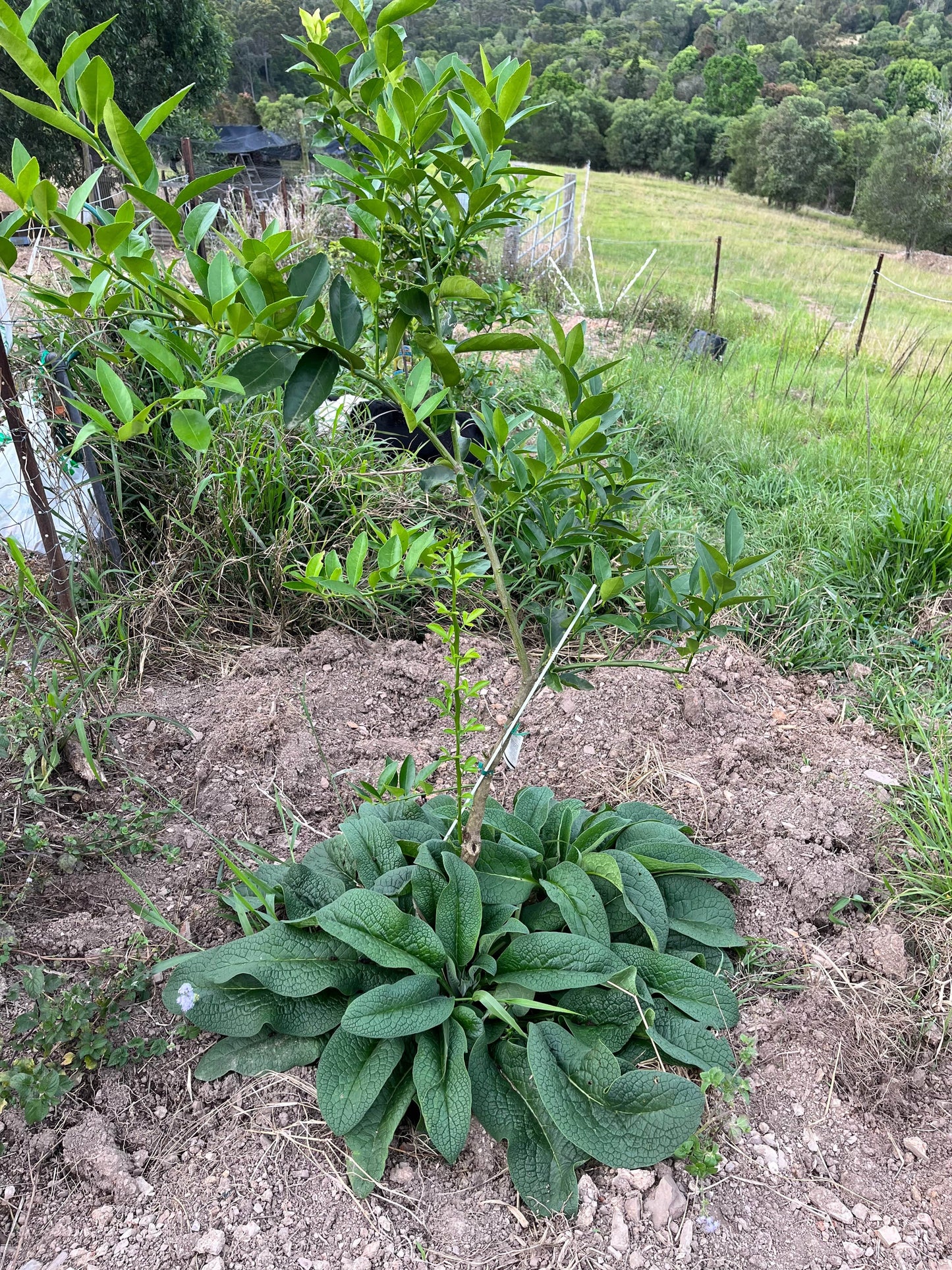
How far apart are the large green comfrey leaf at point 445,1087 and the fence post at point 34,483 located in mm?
1625

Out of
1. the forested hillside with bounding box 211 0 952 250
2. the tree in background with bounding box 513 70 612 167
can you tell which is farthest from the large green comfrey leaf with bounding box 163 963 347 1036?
the tree in background with bounding box 513 70 612 167

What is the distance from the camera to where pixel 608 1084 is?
130 cm

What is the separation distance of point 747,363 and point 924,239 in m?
27.5

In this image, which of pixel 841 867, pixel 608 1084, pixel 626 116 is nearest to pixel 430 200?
pixel 608 1084

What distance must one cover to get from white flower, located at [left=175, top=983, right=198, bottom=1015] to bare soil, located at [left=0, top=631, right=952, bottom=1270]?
110mm

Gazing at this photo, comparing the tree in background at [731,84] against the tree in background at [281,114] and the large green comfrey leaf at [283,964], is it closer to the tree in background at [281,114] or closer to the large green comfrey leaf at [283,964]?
the tree in background at [281,114]

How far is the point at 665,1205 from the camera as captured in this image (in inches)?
50.0

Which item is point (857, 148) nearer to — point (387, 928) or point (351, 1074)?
point (387, 928)

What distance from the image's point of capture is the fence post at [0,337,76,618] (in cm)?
200

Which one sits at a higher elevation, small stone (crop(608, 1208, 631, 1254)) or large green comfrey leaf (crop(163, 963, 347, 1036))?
large green comfrey leaf (crop(163, 963, 347, 1036))

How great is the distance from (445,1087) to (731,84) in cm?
6168

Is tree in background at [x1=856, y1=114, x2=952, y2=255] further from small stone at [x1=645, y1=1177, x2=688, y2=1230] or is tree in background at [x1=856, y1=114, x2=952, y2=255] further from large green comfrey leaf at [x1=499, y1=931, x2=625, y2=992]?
small stone at [x1=645, y1=1177, x2=688, y2=1230]

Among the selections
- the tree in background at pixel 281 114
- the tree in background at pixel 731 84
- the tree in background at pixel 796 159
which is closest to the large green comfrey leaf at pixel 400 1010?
the tree in background at pixel 281 114

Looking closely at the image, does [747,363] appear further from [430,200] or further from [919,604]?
[430,200]
